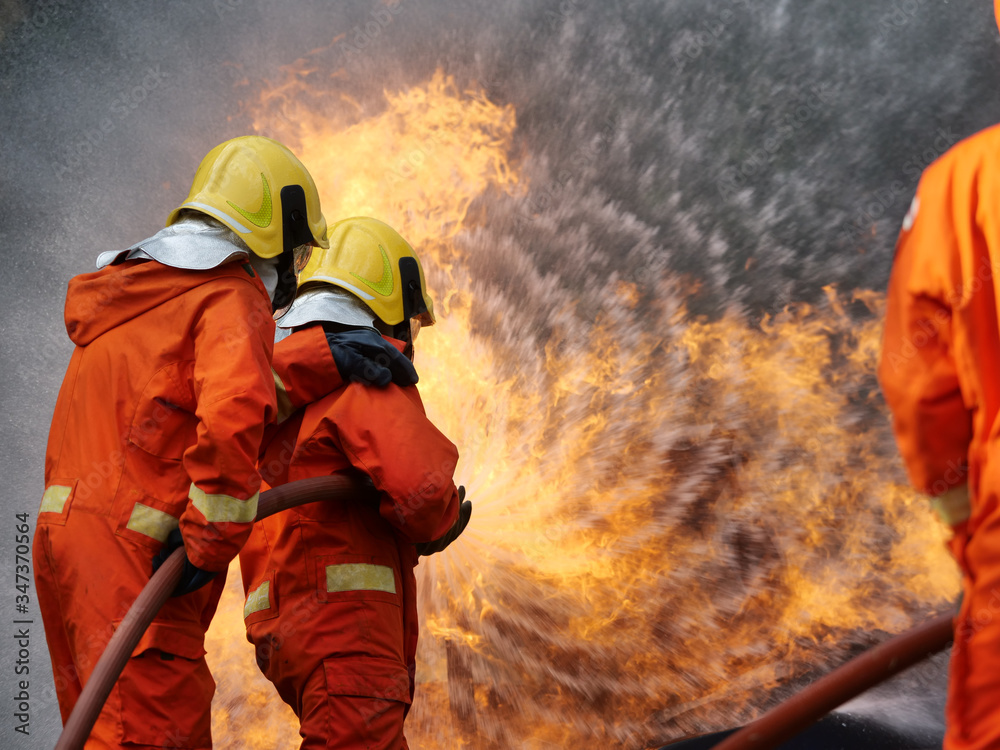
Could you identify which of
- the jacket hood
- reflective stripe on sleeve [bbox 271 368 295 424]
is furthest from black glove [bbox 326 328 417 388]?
the jacket hood

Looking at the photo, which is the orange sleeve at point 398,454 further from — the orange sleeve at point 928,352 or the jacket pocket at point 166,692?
the orange sleeve at point 928,352

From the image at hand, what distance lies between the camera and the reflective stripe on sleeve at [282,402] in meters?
3.11

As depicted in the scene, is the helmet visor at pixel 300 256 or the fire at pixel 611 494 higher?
the helmet visor at pixel 300 256

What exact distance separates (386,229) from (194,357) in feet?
4.60

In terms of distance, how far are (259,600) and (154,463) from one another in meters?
0.81

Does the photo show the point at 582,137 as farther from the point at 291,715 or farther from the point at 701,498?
the point at 291,715

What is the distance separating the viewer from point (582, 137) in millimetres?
5613

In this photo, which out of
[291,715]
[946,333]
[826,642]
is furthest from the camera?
[291,715]

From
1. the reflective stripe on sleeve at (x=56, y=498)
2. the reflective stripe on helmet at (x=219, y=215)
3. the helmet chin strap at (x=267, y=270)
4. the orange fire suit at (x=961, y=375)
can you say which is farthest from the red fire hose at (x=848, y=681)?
the reflective stripe on helmet at (x=219, y=215)

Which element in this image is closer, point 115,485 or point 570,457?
point 115,485

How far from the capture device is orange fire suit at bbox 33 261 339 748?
7.93 feet

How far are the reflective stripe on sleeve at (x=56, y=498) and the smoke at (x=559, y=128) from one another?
11.0 feet

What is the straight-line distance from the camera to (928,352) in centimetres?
165

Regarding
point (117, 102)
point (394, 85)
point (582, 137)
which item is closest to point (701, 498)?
point (582, 137)
